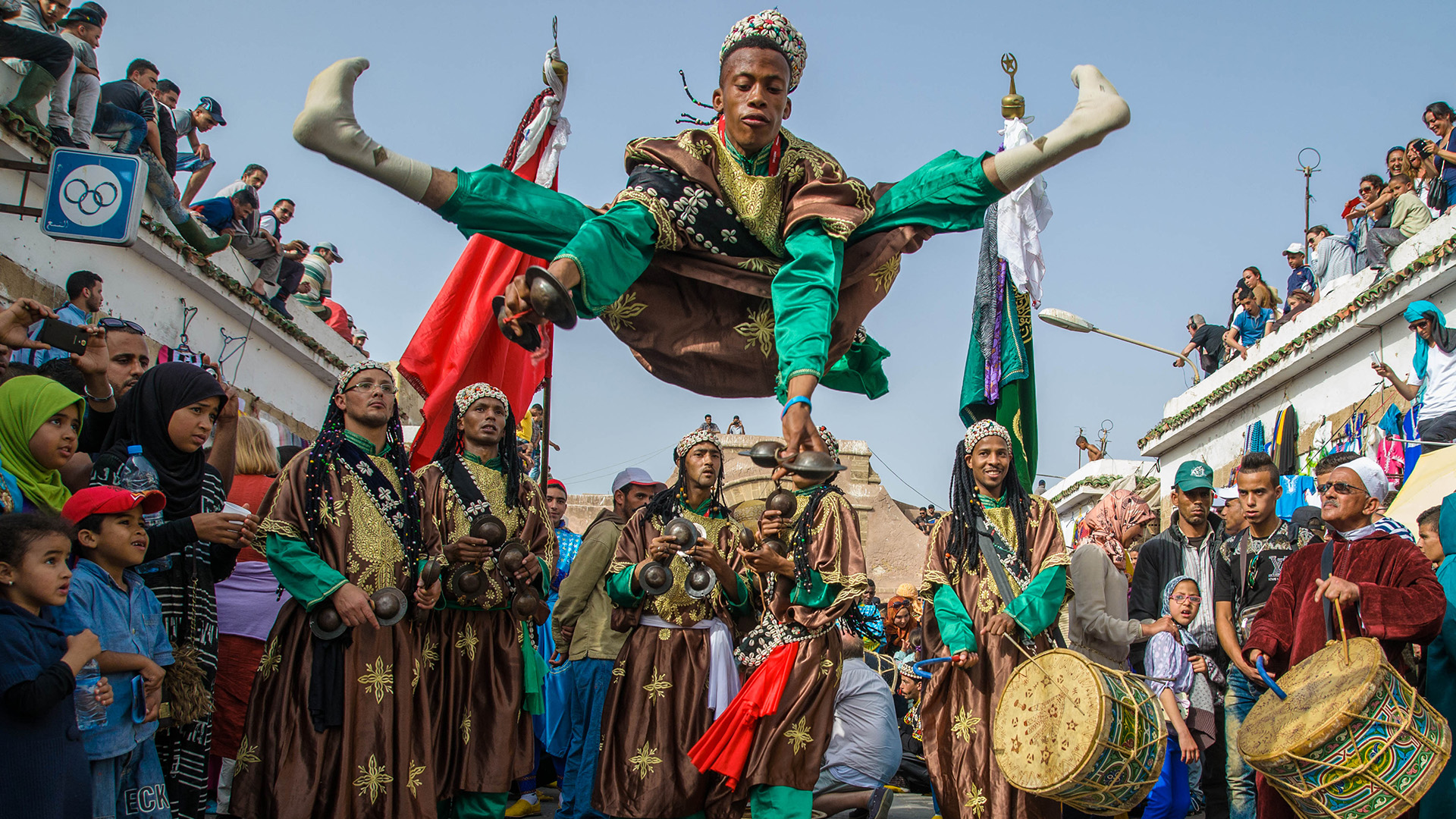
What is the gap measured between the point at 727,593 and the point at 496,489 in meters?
1.25

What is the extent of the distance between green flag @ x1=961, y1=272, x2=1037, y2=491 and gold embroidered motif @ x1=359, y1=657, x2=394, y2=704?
3229mm

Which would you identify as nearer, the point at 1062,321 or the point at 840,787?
the point at 840,787

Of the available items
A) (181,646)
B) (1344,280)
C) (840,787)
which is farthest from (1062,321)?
(181,646)

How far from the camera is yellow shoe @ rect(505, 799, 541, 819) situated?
22.9 ft

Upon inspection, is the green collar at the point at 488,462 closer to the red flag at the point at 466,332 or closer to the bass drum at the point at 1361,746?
the red flag at the point at 466,332

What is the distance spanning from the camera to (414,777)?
4930 millimetres

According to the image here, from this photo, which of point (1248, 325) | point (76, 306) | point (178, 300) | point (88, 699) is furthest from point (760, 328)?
point (1248, 325)

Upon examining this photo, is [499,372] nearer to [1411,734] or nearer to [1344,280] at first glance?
[1411,734]

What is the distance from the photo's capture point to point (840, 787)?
671 cm

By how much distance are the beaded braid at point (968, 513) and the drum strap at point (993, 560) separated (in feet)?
0.10

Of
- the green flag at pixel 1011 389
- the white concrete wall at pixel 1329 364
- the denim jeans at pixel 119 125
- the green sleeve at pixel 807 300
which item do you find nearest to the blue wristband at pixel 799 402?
the green sleeve at pixel 807 300

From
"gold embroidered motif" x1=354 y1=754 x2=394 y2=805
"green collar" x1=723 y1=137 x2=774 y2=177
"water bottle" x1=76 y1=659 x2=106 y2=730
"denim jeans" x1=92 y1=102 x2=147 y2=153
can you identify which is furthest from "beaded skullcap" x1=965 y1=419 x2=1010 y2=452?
"denim jeans" x1=92 y1=102 x2=147 y2=153

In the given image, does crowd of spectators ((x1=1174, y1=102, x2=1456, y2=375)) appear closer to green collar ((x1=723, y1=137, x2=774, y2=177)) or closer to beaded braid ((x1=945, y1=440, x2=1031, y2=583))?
beaded braid ((x1=945, y1=440, x2=1031, y2=583))

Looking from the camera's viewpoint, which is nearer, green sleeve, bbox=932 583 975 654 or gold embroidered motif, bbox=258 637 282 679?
gold embroidered motif, bbox=258 637 282 679
